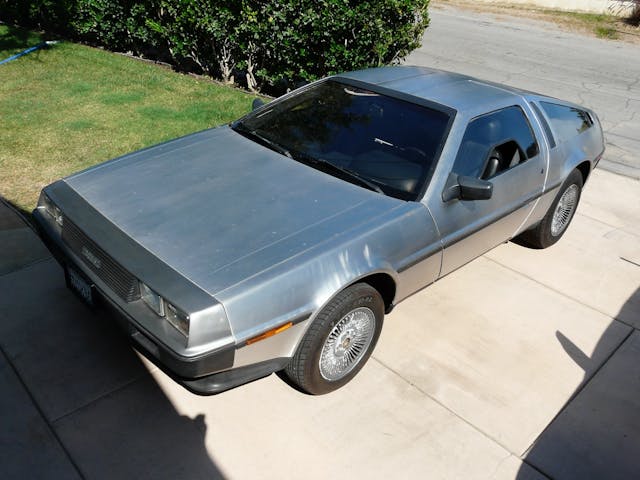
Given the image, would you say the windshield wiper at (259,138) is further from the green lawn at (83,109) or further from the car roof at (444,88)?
the green lawn at (83,109)

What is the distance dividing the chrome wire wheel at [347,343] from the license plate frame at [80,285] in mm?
1306

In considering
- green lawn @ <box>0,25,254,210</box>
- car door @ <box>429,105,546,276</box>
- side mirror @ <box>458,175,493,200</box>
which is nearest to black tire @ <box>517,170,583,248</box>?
car door @ <box>429,105,546,276</box>

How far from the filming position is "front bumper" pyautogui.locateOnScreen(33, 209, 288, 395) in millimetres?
2729

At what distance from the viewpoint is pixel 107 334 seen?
381cm

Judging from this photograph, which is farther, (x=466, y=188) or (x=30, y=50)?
(x=30, y=50)

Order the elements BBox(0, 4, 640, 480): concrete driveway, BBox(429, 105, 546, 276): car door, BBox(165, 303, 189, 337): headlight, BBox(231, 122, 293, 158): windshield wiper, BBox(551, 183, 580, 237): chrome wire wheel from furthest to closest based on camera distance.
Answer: BBox(551, 183, 580, 237): chrome wire wheel < BBox(231, 122, 293, 158): windshield wiper < BBox(429, 105, 546, 276): car door < BBox(0, 4, 640, 480): concrete driveway < BBox(165, 303, 189, 337): headlight

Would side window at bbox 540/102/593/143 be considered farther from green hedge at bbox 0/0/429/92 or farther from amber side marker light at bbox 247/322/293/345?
green hedge at bbox 0/0/429/92

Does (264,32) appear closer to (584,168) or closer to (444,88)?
(444,88)

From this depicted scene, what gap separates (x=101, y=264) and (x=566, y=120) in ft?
13.1

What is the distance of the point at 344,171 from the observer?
12.3 feet

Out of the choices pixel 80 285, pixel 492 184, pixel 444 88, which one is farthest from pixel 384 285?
pixel 80 285

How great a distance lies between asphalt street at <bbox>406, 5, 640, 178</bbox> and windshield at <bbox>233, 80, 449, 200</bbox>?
452 cm

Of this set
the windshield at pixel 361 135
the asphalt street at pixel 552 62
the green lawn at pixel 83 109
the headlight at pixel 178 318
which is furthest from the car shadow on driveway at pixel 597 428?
the green lawn at pixel 83 109

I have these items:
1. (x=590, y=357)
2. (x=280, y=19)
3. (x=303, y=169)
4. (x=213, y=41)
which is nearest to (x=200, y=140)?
(x=303, y=169)
